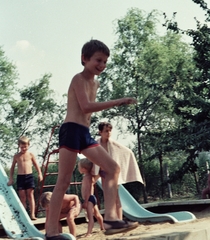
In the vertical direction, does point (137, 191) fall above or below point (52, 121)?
below

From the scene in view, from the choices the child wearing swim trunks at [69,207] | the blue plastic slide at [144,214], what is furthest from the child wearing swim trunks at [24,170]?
the child wearing swim trunks at [69,207]

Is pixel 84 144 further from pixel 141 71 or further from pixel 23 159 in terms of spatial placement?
pixel 141 71

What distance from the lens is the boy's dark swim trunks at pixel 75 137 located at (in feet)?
11.9

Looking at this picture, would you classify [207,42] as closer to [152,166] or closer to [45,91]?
[152,166]

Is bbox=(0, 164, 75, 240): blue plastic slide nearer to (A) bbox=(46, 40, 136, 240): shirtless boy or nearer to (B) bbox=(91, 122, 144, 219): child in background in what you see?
(B) bbox=(91, 122, 144, 219): child in background

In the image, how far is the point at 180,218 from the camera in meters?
6.83

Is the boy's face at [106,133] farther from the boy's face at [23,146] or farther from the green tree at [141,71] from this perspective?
the green tree at [141,71]

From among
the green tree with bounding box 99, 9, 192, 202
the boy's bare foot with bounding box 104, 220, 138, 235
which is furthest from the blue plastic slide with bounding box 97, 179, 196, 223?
the green tree with bounding box 99, 9, 192, 202

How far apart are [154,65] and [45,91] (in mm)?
5407

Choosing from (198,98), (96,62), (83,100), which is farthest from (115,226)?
(198,98)

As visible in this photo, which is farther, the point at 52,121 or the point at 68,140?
the point at 52,121

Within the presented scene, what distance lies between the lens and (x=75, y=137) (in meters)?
3.64

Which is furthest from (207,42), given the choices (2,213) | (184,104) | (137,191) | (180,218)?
(137,191)

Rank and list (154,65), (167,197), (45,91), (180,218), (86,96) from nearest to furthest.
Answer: (86,96), (180,218), (167,197), (154,65), (45,91)
